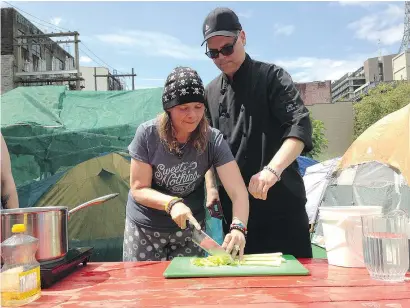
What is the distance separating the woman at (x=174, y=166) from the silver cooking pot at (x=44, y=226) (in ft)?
1.53

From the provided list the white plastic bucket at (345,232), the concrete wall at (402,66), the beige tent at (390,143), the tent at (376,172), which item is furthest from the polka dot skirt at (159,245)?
the concrete wall at (402,66)

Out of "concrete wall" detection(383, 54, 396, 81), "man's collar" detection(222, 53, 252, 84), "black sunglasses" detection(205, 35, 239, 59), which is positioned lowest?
"man's collar" detection(222, 53, 252, 84)

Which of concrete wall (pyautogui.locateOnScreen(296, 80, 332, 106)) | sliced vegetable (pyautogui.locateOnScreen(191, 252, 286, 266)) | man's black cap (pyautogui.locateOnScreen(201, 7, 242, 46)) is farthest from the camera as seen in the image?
concrete wall (pyautogui.locateOnScreen(296, 80, 332, 106))

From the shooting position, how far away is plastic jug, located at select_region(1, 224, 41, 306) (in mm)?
1330

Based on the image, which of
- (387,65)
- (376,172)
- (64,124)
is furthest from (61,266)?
(387,65)

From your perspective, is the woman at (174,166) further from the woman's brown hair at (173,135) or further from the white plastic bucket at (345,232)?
the white plastic bucket at (345,232)

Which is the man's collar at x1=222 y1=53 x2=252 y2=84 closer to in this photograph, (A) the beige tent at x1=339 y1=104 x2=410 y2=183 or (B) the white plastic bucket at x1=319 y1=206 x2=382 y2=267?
(B) the white plastic bucket at x1=319 y1=206 x2=382 y2=267

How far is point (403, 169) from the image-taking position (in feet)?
20.9

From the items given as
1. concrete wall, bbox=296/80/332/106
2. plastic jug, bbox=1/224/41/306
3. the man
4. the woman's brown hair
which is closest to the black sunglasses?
the man

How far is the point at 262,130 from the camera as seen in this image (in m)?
2.32

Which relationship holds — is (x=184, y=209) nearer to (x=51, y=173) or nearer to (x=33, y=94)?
(x=51, y=173)

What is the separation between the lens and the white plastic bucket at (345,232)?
1.68m

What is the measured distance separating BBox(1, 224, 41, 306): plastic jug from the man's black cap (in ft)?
4.55

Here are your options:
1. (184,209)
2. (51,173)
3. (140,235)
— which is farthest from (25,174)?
(184,209)
